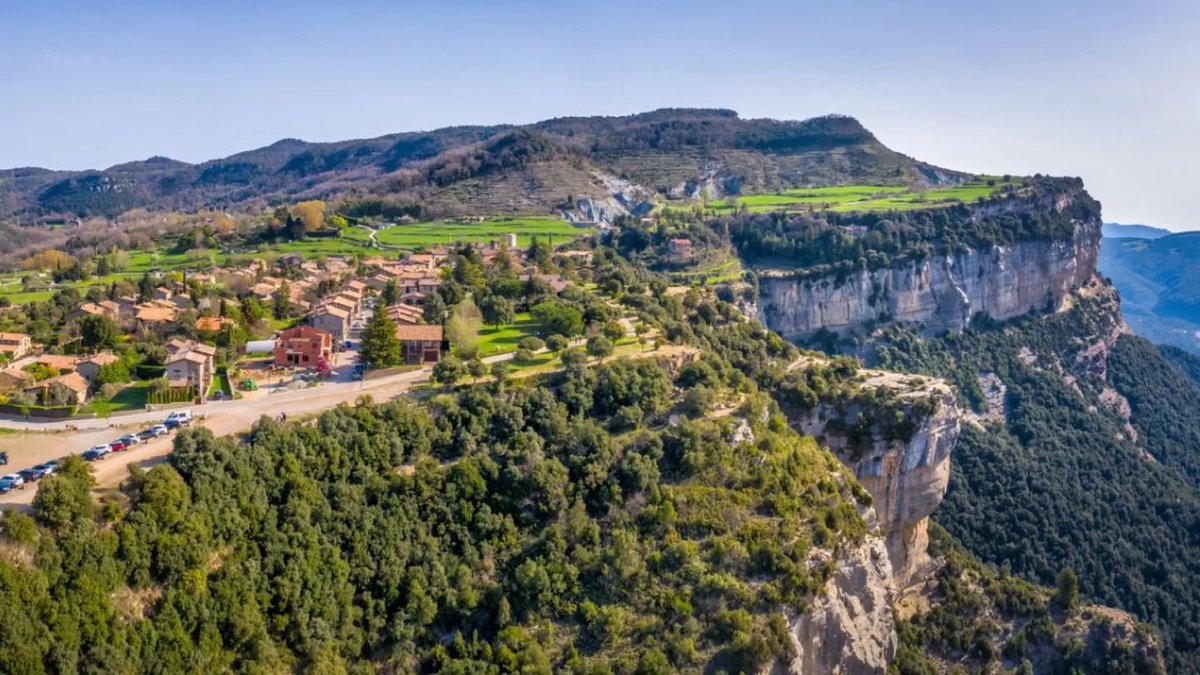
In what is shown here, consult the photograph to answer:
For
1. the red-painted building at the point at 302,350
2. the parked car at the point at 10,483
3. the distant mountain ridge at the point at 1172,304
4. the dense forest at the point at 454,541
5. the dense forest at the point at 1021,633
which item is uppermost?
the red-painted building at the point at 302,350

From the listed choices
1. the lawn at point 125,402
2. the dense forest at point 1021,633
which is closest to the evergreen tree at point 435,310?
the lawn at point 125,402

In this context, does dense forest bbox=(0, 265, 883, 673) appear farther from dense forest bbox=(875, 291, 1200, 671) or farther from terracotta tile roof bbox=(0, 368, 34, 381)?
dense forest bbox=(875, 291, 1200, 671)

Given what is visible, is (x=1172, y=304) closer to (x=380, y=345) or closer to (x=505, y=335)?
(x=505, y=335)

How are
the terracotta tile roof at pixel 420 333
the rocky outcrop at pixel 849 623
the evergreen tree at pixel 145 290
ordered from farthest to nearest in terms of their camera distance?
the evergreen tree at pixel 145 290 → the terracotta tile roof at pixel 420 333 → the rocky outcrop at pixel 849 623

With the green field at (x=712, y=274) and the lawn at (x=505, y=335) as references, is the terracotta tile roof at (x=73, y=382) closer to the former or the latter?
the lawn at (x=505, y=335)

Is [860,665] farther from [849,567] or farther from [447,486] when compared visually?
[447,486]

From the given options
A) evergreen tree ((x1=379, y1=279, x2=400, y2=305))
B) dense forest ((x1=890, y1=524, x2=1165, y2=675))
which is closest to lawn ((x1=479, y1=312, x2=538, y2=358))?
evergreen tree ((x1=379, y1=279, x2=400, y2=305))

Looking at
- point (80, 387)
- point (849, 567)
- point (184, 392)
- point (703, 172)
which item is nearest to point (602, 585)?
point (849, 567)
